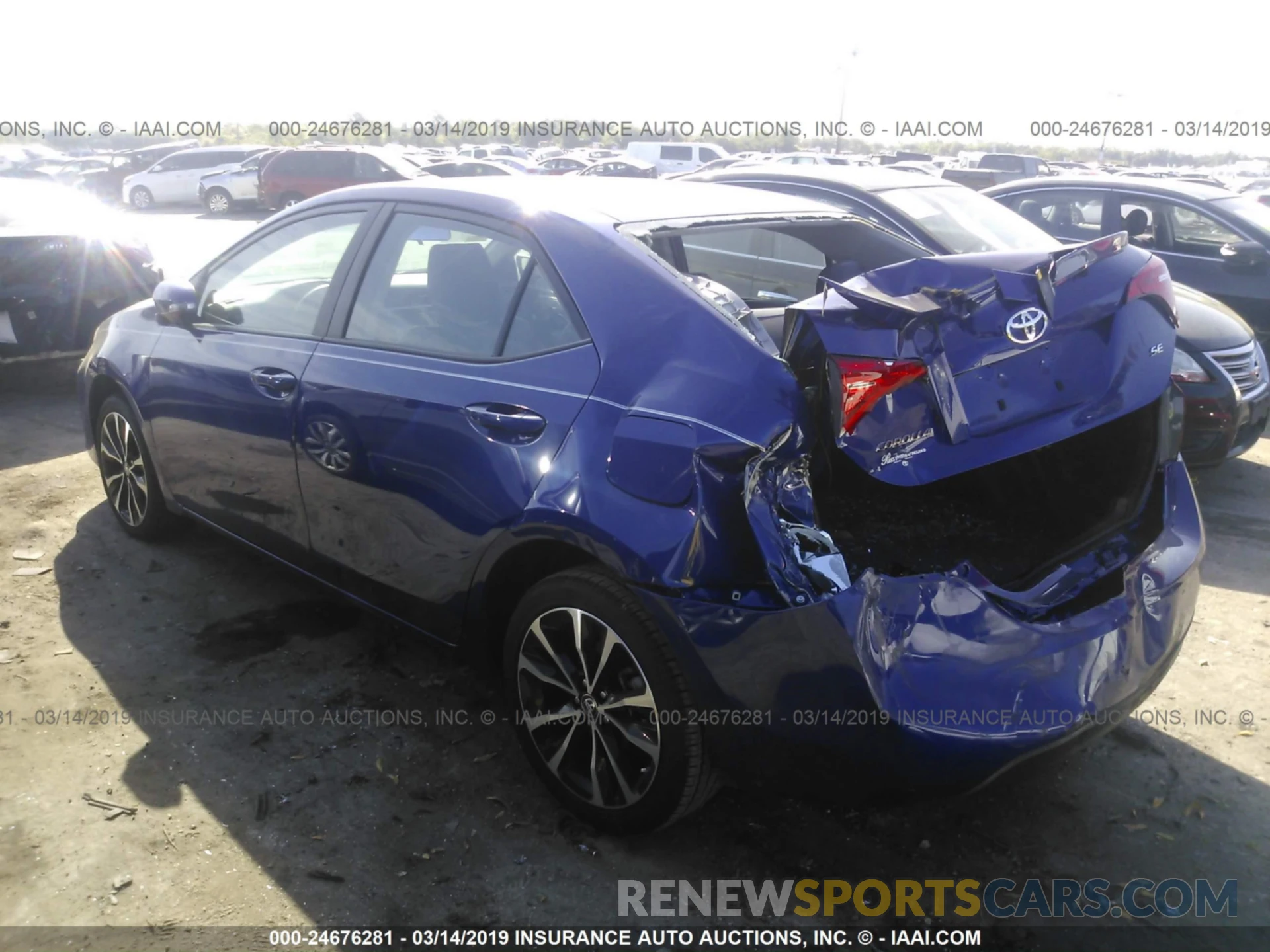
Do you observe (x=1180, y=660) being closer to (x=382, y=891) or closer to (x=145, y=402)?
(x=382, y=891)

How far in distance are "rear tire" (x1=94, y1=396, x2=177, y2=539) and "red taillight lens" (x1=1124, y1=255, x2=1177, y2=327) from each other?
12.7 ft

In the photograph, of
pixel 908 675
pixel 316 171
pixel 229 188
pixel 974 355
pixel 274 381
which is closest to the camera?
pixel 908 675

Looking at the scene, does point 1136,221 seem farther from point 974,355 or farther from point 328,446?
point 328,446

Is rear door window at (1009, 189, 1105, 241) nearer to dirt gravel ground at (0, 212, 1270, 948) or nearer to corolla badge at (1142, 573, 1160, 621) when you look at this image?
dirt gravel ground at (0, 212, 1270, 948)

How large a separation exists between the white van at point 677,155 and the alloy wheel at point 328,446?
30480mm

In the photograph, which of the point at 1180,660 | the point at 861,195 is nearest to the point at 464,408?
the point at 1180,660

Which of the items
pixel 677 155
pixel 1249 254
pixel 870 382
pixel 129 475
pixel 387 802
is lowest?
pixel 387 802

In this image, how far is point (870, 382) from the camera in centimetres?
249

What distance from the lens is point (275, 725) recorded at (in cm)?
341

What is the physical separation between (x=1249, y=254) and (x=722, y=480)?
22.8ft

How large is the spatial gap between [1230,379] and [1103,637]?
3.87 meters

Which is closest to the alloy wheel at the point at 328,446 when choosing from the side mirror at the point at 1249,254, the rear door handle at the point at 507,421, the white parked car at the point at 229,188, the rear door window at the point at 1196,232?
the rear door handle at the point at 507,421

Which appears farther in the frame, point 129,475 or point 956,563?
point 129,475

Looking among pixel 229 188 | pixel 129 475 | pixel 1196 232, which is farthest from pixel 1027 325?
pixel 229 188
